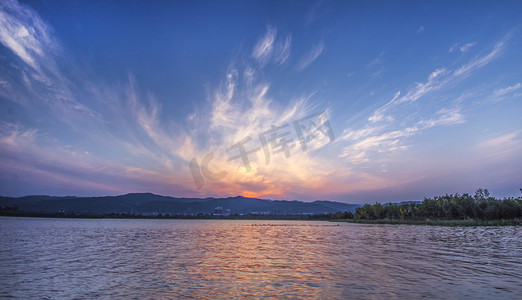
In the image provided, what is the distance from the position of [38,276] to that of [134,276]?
6.75 m

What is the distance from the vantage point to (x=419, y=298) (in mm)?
13641

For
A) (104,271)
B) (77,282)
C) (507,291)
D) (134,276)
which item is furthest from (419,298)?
(104,271)

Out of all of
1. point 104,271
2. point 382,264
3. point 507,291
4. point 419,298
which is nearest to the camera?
point 419,298

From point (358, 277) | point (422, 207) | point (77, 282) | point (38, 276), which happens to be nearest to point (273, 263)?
point (358, 277)

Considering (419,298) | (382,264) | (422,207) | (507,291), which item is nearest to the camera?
(419,298)

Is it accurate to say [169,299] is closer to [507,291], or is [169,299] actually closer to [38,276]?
[38,276]

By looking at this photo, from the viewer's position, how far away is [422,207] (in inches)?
6403

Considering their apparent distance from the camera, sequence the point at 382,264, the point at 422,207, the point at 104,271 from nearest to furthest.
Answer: the point at 104,271 < the point at 382,264 < the point at 422,207

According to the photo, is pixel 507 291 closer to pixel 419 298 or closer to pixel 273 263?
pixel 419 298

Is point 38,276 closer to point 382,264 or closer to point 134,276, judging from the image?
point 134,276

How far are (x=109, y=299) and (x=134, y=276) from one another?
626 cm

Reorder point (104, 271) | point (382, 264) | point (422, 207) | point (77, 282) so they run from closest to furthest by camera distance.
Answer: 1. point (77, 282)
2. point (104, 271)
3. point (382, 264)
4. point (422, 207)

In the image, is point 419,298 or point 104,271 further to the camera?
point 104,271

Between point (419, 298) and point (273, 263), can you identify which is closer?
point (419, 298)
